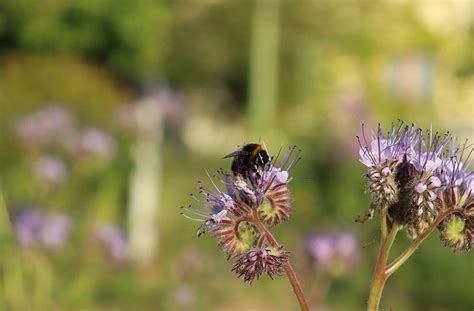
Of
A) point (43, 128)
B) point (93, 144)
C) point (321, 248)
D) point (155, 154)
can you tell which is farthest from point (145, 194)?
point (321, 248)

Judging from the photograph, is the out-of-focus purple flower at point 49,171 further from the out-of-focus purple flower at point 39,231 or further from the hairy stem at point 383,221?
the hairy stem at point 383,221

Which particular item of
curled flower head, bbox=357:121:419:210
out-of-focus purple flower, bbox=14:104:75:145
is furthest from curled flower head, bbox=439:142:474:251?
out-of-focus purple flower, bbox=14:104:75:145

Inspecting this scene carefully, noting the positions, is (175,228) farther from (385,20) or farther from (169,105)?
(385,20)

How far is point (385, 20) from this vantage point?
3250cm

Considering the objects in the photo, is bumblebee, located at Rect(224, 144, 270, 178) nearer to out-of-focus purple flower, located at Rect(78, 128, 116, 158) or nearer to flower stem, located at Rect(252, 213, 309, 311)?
flower stem, located at Rect(252, 213, 309, 311)

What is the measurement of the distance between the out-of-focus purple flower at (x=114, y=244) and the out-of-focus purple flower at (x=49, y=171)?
0.52m

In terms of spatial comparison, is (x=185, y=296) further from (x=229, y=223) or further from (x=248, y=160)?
(x=229, y=223)

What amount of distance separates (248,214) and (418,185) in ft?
1.35

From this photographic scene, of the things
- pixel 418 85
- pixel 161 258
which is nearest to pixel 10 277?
pixel 161 258

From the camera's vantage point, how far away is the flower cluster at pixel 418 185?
84.8 inches

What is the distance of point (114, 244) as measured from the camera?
6.77 metres

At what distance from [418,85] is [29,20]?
8832 mm

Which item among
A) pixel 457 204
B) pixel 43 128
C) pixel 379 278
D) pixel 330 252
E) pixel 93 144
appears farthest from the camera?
pixel 43 128

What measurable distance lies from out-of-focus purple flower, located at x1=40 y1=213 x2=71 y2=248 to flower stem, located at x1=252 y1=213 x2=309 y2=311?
13.2 ft
